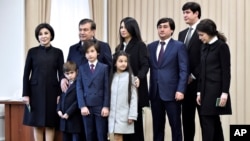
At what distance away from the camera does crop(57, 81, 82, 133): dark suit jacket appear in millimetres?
3600

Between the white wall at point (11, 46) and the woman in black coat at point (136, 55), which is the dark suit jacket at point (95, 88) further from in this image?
the white wall at point (11, 46)

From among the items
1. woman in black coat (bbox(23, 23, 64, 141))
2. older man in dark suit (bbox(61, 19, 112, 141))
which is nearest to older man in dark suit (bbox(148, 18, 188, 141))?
older man in dark suit (bbox(61, 19, 112, 141))

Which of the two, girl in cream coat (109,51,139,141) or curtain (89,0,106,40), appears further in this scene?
curtain (89,0,106,40)

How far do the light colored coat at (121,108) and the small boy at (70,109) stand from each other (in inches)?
13.6

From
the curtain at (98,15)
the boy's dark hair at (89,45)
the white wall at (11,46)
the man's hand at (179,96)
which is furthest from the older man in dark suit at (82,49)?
the curtain at (98,15)

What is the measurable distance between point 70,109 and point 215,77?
4.04ft

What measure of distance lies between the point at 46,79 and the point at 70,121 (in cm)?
46

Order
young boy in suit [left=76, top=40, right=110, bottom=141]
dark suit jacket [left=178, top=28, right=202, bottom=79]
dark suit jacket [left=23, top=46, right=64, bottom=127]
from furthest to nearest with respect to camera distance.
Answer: dark suit jacket [left=23, top=46, right=64, bottom=127] → dark suit jacket [left=178, top=28, right=202, bottom=79] → young boy in suit [left=76, top=40, right=110, bottom=141]

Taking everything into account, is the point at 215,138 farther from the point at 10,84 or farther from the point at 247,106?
the point at 10,84

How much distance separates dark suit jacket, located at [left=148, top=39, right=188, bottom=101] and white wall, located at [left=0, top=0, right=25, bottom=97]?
1922 mm

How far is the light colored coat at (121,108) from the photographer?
341 centimetres

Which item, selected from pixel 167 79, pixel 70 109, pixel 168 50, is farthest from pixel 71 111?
pixel 168 50

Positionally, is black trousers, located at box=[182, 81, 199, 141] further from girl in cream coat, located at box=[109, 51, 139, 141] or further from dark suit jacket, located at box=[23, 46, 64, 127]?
dark suit jacket, located at box=[23, 46, 64, 127]

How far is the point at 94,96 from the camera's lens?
347 cm
